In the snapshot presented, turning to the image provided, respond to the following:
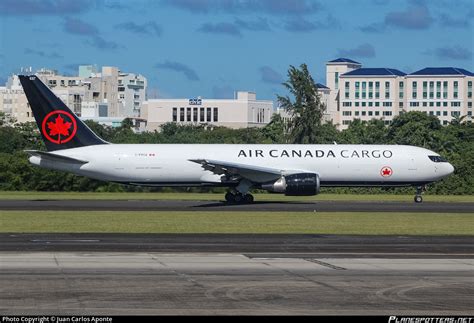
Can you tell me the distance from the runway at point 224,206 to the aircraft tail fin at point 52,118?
11.7 ft

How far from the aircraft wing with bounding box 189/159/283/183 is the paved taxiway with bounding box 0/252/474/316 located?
28376mm

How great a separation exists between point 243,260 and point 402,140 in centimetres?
9070

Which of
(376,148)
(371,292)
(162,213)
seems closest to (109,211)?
(162,213)

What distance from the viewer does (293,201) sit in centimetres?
6122

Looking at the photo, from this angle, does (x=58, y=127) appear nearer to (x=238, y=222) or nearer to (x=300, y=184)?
(x=300, y=184)

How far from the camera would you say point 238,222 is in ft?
138

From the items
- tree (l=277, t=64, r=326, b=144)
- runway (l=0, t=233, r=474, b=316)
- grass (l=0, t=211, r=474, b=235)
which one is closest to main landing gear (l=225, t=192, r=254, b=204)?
grass (l=0, t=211, r=474, b=235)

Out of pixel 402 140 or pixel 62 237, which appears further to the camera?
pixel 402 140

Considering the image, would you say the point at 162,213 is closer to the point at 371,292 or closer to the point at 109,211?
the point at 109,211

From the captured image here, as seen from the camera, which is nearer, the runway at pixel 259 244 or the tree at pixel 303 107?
the runway at pixel 259 244

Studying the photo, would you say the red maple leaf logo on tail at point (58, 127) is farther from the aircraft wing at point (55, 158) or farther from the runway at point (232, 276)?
the runway at point (232, 276)

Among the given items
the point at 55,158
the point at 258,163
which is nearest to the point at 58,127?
the point at 55,158

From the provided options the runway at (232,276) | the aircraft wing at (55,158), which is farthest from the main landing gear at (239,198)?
the runway at (232,276)

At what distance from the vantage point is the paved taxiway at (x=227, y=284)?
18516mm
